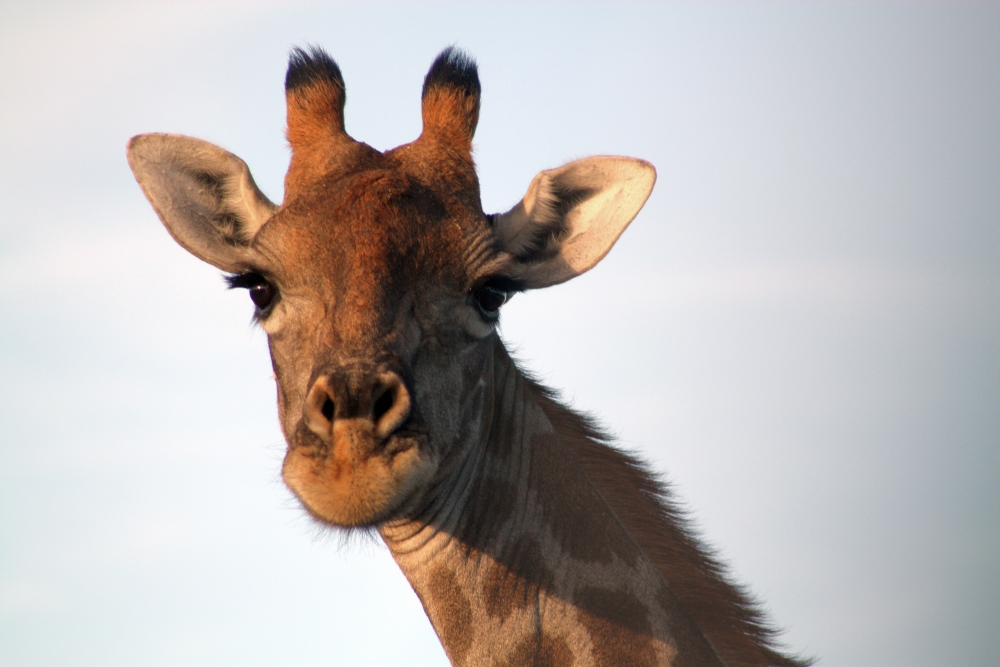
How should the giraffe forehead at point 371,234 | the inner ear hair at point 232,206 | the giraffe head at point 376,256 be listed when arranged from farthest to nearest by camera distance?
the inner ear hair at point 232,206
the giraffe forehead at point 371,234
the giraffe head at point 376,256

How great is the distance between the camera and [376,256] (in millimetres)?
6410

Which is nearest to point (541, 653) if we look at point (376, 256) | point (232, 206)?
point (376, 256)

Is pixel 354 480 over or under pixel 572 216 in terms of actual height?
under

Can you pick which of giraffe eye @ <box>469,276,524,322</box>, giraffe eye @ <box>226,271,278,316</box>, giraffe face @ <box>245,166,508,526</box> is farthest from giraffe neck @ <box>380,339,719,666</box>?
giraffe eye @ <box>226,271,278,316</box>

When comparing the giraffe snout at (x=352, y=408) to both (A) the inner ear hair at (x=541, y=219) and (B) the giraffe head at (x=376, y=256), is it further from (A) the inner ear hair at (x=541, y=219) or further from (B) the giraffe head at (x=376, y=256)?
(A) the inner ear hair at (x=541, y=219)

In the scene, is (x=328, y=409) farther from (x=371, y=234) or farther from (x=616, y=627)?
(x=616, y=627)

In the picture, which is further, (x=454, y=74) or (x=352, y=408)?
(x=454, y=74)

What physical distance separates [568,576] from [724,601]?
167 centimetres

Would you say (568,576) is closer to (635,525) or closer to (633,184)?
(635,525)

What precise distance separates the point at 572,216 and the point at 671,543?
111 inches

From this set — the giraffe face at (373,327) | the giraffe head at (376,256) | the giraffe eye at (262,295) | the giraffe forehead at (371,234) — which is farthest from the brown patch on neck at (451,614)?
the giraffe eye at (262,295)

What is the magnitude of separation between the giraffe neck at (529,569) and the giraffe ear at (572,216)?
0.92m

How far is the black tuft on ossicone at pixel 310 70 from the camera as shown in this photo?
8.23 metres

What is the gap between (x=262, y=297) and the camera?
6.96 meters
